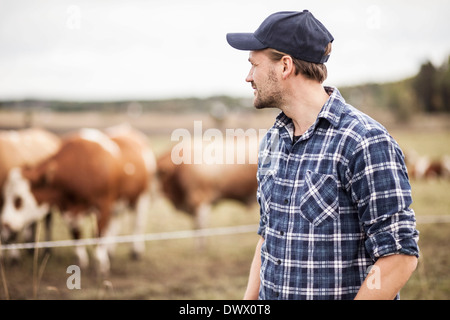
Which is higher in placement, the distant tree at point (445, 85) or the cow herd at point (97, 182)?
the distant tree at point (445, 85)

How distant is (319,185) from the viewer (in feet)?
4.31

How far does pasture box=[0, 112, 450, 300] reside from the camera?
3.75 metres

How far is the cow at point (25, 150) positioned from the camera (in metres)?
5.57

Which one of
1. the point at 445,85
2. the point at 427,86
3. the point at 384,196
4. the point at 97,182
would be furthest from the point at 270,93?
the point at 427,86

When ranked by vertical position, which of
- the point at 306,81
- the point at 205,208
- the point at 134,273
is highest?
the point at 306,81

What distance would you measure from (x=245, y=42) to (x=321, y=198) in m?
0.60

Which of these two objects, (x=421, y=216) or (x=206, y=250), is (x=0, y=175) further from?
(x=421, y=216)

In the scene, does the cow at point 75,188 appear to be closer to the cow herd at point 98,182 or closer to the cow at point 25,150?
the cow herd at point 98,182

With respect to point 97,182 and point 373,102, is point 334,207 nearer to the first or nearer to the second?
point 97,182

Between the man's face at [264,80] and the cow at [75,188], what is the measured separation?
13.0 ft

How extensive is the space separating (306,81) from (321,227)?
0.50 meters

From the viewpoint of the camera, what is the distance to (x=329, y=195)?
1.31 metres

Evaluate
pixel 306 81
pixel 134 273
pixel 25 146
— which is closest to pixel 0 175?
pixel 25 146

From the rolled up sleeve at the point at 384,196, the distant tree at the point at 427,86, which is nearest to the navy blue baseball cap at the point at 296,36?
the rolled up sleeve at the point at 384,196
